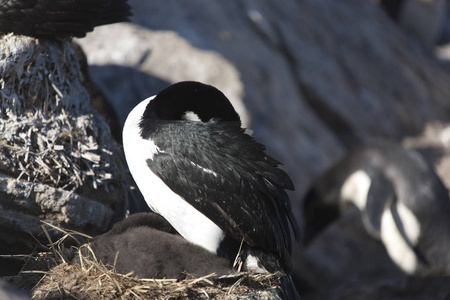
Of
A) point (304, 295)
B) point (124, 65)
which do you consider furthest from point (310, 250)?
point (124, 65)

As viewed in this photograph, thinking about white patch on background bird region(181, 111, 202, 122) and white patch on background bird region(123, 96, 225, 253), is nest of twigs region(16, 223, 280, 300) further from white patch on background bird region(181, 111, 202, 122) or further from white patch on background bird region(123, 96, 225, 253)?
white patch on background bird region(181, 111, 202, 122)

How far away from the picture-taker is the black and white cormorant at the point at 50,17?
125 inches

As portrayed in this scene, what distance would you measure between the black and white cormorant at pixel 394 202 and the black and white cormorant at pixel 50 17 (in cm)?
416

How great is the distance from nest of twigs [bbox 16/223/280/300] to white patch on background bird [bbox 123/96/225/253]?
21cm

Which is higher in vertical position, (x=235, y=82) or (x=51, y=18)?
(x=51, y=18)

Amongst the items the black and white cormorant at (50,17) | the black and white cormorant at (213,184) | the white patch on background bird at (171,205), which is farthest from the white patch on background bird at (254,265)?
the black and white cormorant at (50,17)

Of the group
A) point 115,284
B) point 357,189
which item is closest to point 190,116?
point 115,284

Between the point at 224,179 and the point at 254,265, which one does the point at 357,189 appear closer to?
the point at 254,265

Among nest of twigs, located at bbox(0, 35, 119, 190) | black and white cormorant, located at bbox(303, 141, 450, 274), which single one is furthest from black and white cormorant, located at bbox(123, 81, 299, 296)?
black and white cormorant, located at bbox(303, 141, 450, 274)

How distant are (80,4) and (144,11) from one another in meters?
3.05

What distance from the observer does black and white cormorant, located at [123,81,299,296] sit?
2619 mm

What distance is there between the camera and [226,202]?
2.62 meters

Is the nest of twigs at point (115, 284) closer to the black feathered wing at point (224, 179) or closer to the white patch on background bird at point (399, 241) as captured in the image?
the black feathered wing at point (224, 179)

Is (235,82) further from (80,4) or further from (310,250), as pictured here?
(80,4)
